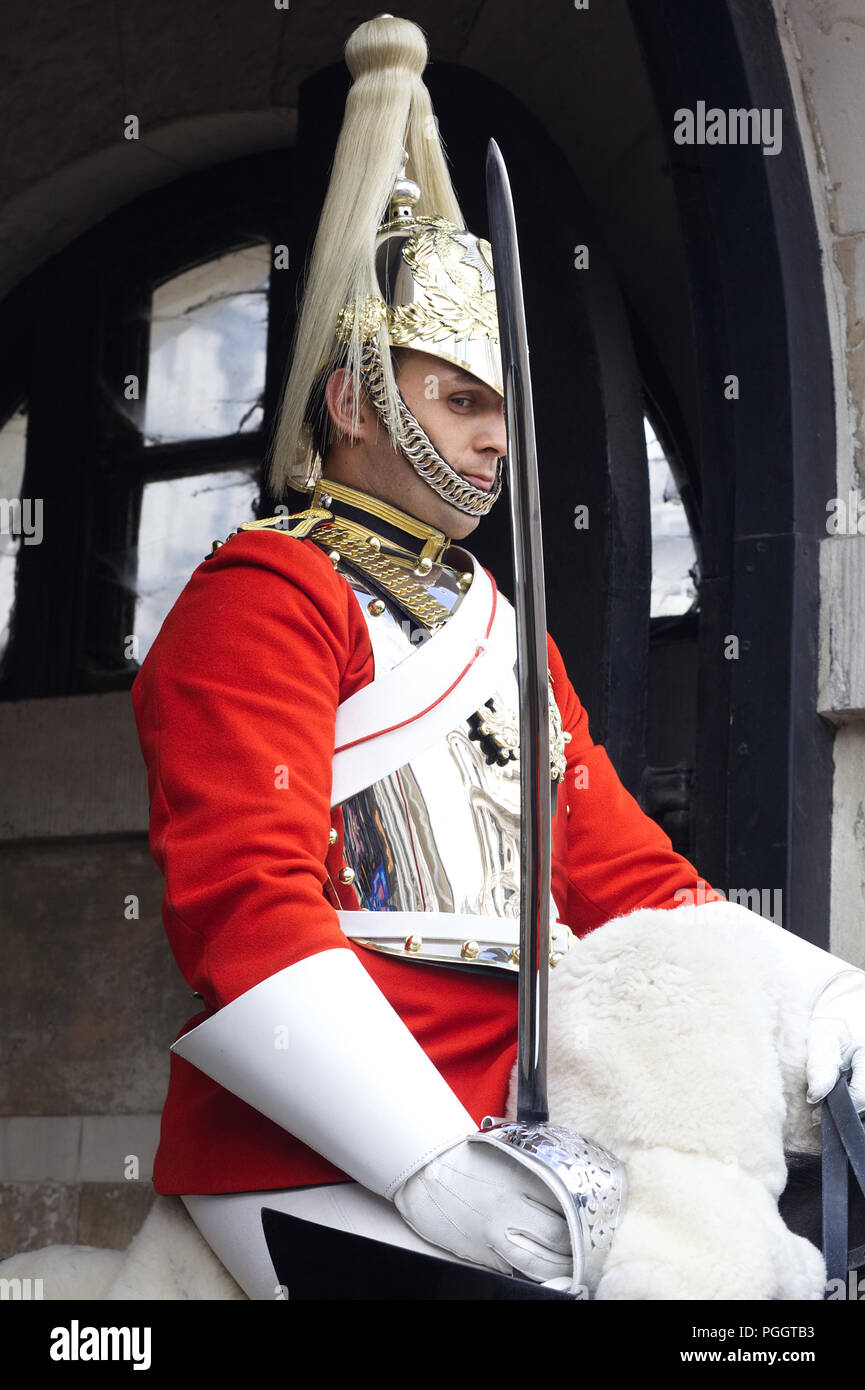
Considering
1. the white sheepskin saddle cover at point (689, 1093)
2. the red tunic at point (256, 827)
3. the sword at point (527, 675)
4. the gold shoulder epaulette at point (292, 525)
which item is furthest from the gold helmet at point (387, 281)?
the white sheepskin saddle cover at point (689, 1093)

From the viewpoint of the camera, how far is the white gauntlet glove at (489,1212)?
1.50 meters

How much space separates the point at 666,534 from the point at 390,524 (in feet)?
7.27

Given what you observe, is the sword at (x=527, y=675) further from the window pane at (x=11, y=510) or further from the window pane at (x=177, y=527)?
the window pane at (x=11, y=510)

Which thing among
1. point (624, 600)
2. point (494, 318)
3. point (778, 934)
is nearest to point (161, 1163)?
point (778, 934)

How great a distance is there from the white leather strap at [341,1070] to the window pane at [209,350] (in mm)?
3038

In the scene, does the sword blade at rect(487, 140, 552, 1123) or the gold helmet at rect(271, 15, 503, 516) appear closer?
the sword blade at rect(487, 140, 552, 1123)

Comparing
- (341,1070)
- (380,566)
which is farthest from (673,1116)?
(380,566)

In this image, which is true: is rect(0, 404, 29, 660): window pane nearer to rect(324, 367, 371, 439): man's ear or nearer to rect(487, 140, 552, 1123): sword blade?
rect(324, 367, 371, 439): man's ear

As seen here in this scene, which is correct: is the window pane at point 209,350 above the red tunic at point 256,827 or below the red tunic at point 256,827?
above

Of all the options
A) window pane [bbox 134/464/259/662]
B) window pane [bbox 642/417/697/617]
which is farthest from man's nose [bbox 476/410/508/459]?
window pane [bbox 134/464/259/662]

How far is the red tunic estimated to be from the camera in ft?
5.40

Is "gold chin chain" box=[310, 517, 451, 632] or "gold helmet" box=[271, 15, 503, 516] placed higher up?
"gold helmet" box=[271, 15, 503, 516]

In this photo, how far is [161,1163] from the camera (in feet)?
5.96

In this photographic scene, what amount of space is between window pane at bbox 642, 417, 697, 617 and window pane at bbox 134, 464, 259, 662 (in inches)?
39.0
